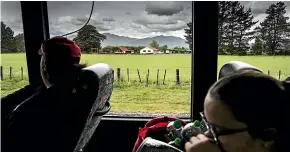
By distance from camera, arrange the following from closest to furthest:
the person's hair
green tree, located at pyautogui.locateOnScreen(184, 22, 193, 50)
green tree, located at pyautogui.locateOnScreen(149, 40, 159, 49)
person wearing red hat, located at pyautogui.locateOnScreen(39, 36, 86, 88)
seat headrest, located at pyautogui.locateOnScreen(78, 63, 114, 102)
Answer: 1. the person's hair
2. seat headrest, located at pyautogui.locateOnScreen(78, 63, 114, 102)
3. person wearing red hat, located at pyautogui.locateOnScreen(39, 36, 86, 88)
4. green tree, located at pyautogui.locateOnScreen(184, 22, 193, 50)
5. green tree, located at pyautogui.locateOnScreen(149, 40, 159, 49)

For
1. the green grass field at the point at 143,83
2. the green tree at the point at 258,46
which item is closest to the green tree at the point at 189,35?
the green grass field at the point at 143,83

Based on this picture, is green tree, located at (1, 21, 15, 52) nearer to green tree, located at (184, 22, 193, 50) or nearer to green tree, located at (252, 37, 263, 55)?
green tree, located at (184, 22, 193, 50)

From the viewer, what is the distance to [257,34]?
6.93ft

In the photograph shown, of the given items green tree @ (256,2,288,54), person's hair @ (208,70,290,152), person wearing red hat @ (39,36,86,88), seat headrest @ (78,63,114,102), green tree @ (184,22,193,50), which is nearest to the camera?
person's hair @ (208,70,290,152)

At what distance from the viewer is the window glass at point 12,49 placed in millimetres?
2275

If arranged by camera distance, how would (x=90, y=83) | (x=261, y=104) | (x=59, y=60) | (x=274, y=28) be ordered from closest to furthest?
(x=261, y=104) < (x=90, y=83) < (x=59, y=60) < (x=274, y=28)

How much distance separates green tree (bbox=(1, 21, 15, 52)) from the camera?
2293 millimetres

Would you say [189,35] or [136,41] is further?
[136,41]

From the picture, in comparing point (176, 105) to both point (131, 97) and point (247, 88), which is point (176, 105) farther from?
point (247, 88)

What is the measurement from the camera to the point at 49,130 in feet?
4.51

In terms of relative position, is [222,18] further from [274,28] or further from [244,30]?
[274,28]

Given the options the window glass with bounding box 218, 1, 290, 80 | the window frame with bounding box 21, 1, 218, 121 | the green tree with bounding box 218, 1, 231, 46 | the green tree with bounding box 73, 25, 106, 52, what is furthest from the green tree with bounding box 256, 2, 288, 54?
the green tree with bounding box 73, 25, 106, 52

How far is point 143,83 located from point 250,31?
881mm

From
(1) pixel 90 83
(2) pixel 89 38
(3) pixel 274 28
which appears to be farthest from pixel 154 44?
(1) pixel 90 83
